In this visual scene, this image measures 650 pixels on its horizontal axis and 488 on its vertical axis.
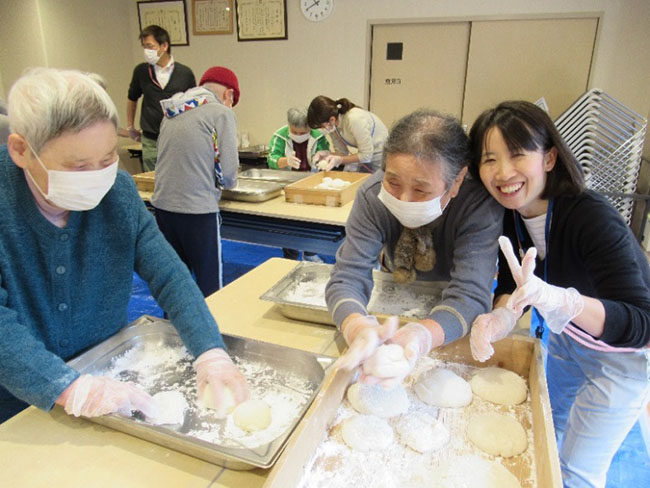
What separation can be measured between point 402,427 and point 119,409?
0.62m

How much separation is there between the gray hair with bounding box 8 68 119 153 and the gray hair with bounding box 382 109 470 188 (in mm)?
722

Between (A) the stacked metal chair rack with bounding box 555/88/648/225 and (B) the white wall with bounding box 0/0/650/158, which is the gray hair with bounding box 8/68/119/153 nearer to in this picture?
(A) the stacked metal chair rack with bounding box 555/88/648/225

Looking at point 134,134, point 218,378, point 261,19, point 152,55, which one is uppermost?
point 261,19

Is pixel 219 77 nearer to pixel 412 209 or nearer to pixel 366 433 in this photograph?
pixel 412 209

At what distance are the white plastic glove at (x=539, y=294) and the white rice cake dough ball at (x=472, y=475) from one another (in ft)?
1.22

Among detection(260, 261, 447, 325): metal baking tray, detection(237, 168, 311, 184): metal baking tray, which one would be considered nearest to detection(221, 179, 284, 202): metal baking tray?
detection(237, 168, 311, 184): metal baking tray

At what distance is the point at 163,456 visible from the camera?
34.4 inches

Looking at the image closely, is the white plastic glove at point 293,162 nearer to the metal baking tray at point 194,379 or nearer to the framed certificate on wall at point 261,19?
the framed certificate on wall at point 261,19

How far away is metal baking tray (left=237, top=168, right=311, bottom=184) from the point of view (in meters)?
3.47

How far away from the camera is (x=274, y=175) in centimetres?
359

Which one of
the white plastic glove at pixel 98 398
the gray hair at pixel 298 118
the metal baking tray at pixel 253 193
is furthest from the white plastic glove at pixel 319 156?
the white plastic glove at pixel 98 398

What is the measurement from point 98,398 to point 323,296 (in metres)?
0.82

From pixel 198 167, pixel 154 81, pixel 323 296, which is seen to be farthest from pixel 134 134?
pixel 323 296

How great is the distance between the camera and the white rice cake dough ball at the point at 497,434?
0.96 meters
